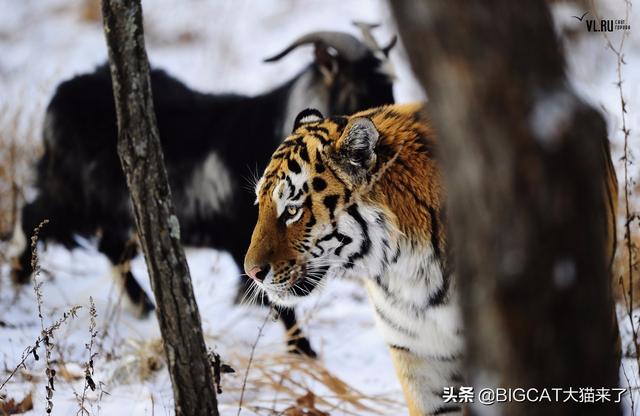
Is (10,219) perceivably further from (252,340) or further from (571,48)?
(571,48)

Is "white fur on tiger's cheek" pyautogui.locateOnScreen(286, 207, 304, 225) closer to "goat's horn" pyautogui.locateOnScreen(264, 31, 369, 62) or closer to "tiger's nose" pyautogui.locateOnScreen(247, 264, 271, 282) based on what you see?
"tiger's nose" pyautogui.locateOnScreen(247, 264, 271, 282)

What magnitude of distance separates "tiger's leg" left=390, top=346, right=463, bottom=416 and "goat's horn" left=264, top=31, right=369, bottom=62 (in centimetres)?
291

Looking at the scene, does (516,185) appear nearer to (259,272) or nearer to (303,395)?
(259,272)

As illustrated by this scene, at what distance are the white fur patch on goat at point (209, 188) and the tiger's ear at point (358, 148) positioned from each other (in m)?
2.62

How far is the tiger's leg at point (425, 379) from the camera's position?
3189 millimetres

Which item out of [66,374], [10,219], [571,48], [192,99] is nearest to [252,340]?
[66,374]

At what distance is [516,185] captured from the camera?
1.62m

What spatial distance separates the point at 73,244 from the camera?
591 cm

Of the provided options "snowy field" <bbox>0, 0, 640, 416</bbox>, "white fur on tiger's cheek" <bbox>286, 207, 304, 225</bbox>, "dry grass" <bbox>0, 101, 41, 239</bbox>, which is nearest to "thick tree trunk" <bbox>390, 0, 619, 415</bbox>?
"snowy field" <bbox>0, 0, 640, 416</bbox>

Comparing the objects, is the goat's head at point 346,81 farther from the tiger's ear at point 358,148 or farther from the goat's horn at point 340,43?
the tiger's ear at point 358,148

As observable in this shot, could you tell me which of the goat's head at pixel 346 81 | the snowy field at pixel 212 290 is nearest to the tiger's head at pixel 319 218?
the snowy field at pixel 212 290

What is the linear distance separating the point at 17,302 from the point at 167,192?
349 centimetres

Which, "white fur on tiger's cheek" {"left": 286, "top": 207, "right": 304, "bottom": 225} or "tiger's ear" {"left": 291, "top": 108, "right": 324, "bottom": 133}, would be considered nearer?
"white fur on tiger's cheek" {"left": 286, "top": 207, "right": 304, "bottom": 225}

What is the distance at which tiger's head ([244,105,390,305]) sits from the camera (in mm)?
3043
